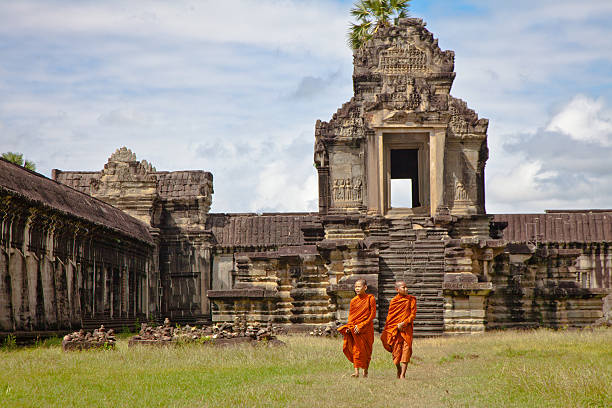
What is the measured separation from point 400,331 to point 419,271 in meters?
10.3

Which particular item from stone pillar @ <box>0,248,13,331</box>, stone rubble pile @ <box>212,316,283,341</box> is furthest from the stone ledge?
stone pillar @ <box>0,248,13,331</box>

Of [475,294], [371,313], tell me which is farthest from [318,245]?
[371,313]

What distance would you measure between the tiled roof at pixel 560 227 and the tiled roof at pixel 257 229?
8293 millimetres

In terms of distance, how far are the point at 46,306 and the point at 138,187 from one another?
43.8 ft

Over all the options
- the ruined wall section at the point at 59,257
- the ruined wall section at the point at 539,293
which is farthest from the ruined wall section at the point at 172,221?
the ruined wall section at the point at 539,293

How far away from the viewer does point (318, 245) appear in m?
23.7

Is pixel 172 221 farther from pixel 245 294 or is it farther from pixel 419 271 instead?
pixel 419 271

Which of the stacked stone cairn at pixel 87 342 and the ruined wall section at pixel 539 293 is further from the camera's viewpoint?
the ruined wall section at pixel 539 293

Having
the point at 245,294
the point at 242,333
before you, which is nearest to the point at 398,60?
the point at 245,294

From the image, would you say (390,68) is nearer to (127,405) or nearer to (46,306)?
(46,306)

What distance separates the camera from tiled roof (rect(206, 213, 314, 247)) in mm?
34625

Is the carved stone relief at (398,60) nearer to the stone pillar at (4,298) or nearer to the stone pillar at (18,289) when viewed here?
the stone pillar at (18,289)

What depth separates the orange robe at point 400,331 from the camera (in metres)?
13.1

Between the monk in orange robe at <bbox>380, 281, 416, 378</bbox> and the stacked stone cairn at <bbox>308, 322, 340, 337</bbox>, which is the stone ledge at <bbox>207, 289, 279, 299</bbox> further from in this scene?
the monk in orange robe at <bbox>380, 281, 416, 378</bbox>
